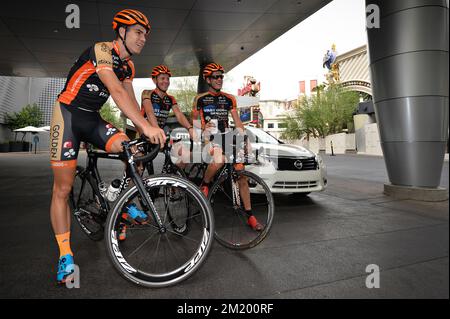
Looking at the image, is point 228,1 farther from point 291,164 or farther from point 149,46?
point 291,164

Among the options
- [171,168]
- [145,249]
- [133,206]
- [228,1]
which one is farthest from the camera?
[228,1]

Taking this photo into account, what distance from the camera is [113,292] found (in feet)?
6.37

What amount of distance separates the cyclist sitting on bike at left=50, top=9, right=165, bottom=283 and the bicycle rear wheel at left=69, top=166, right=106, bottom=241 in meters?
0.45

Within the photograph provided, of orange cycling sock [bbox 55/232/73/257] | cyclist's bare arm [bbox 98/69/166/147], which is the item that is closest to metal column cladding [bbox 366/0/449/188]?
cyclist's bare arm [bbox 98/69/166/147]

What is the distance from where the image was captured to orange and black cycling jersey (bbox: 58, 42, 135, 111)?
2086 millimetres

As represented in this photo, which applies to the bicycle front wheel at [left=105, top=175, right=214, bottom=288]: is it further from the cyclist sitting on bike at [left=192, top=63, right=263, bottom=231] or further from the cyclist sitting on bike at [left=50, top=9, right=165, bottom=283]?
the cyclist sitting on bike at [left=192, top=63, right=263, bottom=231]

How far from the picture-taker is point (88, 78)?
7.10 ft

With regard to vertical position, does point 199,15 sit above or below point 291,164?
above

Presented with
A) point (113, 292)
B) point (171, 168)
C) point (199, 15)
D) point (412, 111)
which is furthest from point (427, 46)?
point (199, 15)

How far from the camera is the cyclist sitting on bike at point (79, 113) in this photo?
2131 millimetres

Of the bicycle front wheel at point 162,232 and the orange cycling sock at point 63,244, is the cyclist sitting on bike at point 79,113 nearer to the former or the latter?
the orange cycling sock at point 63,244
